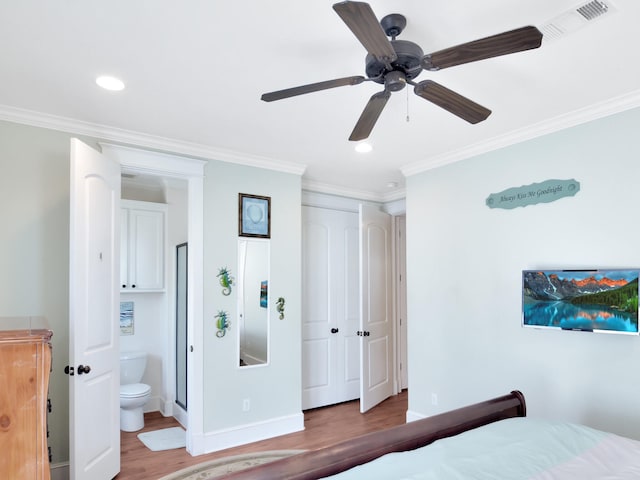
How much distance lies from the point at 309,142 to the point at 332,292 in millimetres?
2071

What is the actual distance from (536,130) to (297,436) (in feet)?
10.7

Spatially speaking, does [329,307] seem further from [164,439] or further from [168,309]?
[164,439]

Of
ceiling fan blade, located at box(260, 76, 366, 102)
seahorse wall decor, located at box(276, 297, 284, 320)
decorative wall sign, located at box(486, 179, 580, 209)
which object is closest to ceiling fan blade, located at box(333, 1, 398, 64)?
ceiling fan blade, located at box(260, 76, 366, 102)

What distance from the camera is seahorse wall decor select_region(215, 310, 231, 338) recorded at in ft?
11.6

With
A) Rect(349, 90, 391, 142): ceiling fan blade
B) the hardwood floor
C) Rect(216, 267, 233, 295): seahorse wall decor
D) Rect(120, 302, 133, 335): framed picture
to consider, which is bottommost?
the hardwood floor

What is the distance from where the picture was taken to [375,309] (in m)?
4.75

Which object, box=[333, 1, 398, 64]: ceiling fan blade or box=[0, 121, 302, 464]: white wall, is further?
box=[0, 121, 302, 464]: white wall

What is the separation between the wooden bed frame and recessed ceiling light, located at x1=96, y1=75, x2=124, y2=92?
2.13 meters

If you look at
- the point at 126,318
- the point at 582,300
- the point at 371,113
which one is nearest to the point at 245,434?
the point at 126,318

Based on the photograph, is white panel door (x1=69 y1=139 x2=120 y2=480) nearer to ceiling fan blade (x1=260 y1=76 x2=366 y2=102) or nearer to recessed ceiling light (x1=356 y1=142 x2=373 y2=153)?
ceiling fan blade (x1=260 y1=76 x2=366 y2=102)

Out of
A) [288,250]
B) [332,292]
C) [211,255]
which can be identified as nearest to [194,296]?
[211,255]

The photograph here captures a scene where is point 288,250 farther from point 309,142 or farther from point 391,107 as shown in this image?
point 391,107

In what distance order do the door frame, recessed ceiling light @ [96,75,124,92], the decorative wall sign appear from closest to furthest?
recessed ceiling light @ [96,75,124,92], the decorative wall sign, the door frame

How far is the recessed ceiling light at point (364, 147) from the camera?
11.4 feet
